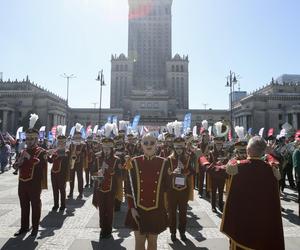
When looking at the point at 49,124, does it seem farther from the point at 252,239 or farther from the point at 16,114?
the point at 252,239

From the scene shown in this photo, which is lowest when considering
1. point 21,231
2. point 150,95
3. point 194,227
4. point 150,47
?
point 194,227

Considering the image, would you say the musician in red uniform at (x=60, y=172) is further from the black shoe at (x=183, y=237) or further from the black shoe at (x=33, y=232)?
the black shoe at (x=183, y=237)

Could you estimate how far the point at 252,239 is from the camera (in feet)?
13.9

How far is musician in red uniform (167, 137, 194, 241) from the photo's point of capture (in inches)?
297

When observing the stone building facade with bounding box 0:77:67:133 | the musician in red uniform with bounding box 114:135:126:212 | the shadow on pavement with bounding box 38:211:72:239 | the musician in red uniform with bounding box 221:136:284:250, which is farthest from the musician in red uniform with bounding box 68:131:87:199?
the stone building facade with bounding box 0:77:67:133

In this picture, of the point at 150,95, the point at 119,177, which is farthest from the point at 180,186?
the point at 150,95

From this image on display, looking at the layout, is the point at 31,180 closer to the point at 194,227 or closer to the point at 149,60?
the point at 194,227

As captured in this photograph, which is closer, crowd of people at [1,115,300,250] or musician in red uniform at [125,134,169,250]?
crowd of people at [1,115,300,250]

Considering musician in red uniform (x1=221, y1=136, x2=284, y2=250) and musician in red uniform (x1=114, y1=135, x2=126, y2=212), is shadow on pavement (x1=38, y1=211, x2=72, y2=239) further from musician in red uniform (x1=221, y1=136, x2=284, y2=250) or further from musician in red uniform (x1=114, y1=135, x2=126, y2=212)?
musician in red uniform (x1=221, y1=136, x2=284, y2=250)

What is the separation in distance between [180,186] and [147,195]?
2818 millimetres

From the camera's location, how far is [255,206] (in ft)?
14.1

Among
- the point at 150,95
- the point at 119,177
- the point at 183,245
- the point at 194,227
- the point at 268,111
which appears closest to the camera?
the point at 183,245

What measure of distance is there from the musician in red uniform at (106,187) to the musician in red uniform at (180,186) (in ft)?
4.62

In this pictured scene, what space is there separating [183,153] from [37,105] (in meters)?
95.8
